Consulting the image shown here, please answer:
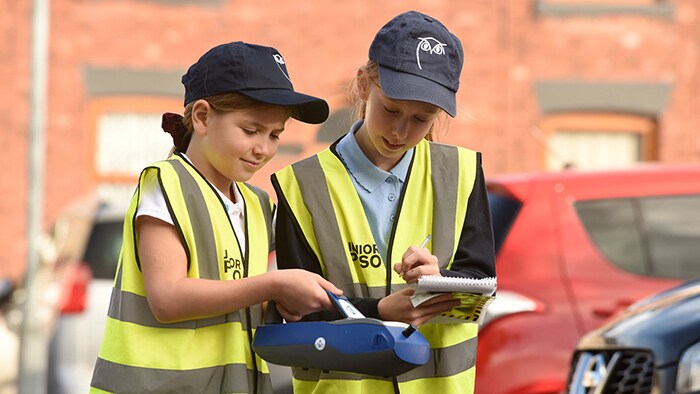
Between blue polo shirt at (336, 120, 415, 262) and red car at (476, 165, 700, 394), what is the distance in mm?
2433

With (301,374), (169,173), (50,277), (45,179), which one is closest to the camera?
(169,173)

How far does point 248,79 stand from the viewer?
10.1ft

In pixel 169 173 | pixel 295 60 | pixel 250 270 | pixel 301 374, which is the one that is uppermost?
pixel 295 60

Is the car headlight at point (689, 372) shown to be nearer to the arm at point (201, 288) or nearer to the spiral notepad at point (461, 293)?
the spiral notepad at point (461, 293)

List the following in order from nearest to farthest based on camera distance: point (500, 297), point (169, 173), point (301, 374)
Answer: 1. point (169, 173)
2. point (301, 374)
3. point (500, 297)

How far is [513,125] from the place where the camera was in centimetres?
1574

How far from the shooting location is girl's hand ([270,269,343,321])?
290 cm

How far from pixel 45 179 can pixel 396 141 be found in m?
12.4

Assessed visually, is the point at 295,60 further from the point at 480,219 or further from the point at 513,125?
the point at 480,219

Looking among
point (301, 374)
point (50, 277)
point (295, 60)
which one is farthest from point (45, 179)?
point (301, 374)

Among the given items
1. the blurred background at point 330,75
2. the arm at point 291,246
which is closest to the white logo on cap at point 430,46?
the arm at point 291,246

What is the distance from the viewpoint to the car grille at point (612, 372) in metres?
4.69

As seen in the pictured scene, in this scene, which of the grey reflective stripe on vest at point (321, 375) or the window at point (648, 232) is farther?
the window at point (648, 232)

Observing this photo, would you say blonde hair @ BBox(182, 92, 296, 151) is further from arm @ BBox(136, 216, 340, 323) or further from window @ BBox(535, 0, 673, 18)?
window @ BBox(535, 0, 673, 18)
